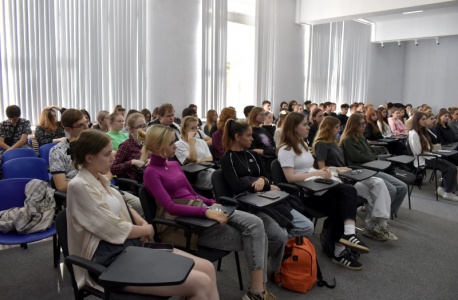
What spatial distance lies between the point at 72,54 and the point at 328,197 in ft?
17.7

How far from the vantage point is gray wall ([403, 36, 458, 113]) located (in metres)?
13.5

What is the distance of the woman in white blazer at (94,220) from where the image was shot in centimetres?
172

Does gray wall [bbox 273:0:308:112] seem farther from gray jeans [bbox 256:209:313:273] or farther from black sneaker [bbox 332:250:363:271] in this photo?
gray jeans [bbox 256:209:313:273]

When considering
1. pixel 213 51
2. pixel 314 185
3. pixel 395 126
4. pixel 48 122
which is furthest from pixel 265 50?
pixel 314 185

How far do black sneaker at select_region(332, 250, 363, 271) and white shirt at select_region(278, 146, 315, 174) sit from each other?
2.69 feet

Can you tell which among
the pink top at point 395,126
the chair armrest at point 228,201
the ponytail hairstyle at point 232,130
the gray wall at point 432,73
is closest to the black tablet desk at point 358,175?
the ponytail hairstyle at point 232,130

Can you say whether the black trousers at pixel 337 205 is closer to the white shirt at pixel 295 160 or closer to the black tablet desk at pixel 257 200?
the white shirt at pixel 295 160

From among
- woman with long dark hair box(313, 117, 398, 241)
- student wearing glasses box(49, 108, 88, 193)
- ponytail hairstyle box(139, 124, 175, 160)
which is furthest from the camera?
woman with long dark hair box(313, 117, 398, 241)

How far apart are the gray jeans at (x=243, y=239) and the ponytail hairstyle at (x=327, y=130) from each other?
176 cm

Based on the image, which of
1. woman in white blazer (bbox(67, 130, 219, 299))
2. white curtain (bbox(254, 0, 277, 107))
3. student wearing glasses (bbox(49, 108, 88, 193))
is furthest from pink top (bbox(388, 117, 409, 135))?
woman in white blazer (bbox(67, 130, 219, 299))

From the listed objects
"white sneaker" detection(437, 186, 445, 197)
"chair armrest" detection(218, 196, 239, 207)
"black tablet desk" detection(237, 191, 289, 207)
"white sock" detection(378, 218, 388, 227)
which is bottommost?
"white sneaker" detection(437, 186, 445, 197)

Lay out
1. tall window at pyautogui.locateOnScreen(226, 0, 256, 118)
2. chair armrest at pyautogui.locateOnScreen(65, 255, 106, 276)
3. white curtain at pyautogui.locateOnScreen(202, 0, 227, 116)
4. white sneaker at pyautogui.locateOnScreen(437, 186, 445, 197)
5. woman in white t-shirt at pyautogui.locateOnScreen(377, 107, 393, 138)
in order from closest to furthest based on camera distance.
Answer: chair armrest at pyautogui.locateOnScreen(65, 255, 106, 276) < white sneaker at pyautogui.locateOnScreen(437, 186, 445, 197) < woman in white t-shirt at pyautogui.locateOnScreen(377, 107, 393, 138) < white curtain at pyautogui.locateOnScreen(202, 0, 227, 116) < tall window at pyautogui.locateOnScreen(226, 0, 256, 118)

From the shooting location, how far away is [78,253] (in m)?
1.77

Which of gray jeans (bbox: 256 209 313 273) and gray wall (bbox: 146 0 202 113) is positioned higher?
gray wall (bbox: 146 0 202 113)
